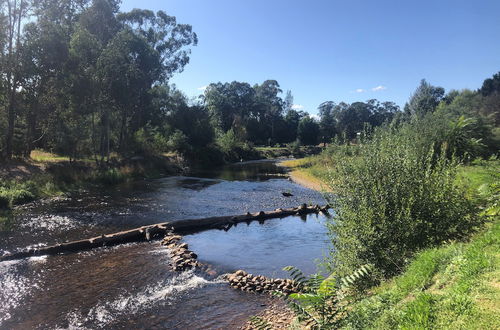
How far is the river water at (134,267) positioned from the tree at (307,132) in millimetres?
80834

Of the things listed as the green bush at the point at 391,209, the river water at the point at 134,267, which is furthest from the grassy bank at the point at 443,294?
the river water at the point at 134,267

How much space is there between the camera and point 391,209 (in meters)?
8.73

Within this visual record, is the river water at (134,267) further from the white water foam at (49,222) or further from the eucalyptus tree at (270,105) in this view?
the eucalyptus tree at (270,105)

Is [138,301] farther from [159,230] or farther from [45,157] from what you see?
[45,157]

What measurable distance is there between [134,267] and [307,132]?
9505cm

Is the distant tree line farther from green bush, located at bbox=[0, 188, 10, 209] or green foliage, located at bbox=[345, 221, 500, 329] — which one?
green bush, located at bbox=[0, 188, 10, 209]

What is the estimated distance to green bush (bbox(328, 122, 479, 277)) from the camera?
8266 mm

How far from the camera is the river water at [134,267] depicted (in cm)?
930

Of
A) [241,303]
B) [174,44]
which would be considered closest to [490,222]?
[241,303]

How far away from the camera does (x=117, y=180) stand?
1308 inches

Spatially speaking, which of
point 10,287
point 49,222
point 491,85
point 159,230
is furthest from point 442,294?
point 491,85

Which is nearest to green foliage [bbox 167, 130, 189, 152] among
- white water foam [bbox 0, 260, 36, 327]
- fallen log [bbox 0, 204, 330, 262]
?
fallen log [bbox 0, 204, 330, 262]

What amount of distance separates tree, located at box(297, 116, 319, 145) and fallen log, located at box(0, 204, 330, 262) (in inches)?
3189

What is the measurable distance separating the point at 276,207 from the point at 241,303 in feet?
49.8
